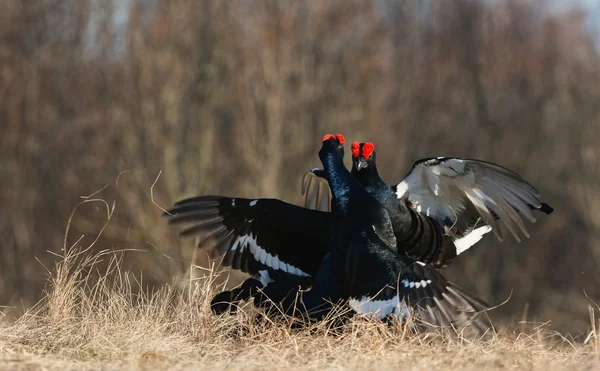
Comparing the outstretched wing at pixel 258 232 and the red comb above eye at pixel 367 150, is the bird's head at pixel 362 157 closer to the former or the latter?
the red comb above eye at pixel 367 150

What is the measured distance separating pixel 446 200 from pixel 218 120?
1801 cm

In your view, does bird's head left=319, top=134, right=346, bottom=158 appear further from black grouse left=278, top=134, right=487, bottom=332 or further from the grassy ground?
the grassy ground

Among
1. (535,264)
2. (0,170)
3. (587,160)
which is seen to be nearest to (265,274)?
(0,170)

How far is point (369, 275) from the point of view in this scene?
5.82m

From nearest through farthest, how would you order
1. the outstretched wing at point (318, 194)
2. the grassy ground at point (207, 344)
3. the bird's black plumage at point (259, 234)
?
the grassy ground at point (207, 344) < the bird's black plumage at point (259, 234) < the outstretched wing at point (318, 194)

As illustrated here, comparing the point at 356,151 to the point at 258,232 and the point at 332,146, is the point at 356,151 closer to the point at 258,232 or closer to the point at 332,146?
the point at 332,146

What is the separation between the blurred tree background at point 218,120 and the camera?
22672mm

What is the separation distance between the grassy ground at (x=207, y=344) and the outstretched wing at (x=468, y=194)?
94 cm

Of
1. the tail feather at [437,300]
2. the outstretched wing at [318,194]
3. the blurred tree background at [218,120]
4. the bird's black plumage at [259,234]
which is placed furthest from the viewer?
the blurred tree background at [218,120]

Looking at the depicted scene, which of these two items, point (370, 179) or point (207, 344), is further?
point (370, 179)

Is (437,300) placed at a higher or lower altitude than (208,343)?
higher

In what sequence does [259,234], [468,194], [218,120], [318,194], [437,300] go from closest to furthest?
[437,300]
[468,194]
[259,234]
[318,194]
[218,120]

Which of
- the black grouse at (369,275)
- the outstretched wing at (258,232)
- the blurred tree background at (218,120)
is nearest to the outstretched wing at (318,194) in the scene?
the outstretched wing at (258,232)

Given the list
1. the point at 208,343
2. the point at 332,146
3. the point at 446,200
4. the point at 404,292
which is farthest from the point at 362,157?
the point at 208,343
